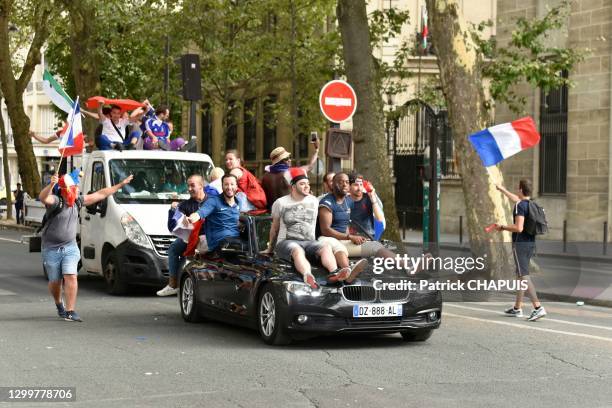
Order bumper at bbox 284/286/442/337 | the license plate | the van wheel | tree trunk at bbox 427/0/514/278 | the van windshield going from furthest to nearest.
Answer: tree trunk at bbox 427/0/514/278
the van windshield
the van wheel
the license plate
bumper at bbox 284/286/442/337

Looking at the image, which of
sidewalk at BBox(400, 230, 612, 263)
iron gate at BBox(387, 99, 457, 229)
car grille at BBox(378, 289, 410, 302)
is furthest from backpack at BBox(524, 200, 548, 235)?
iron gate at BBox(387, 99, 457, 229)

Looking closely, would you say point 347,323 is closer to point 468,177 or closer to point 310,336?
point 310,336

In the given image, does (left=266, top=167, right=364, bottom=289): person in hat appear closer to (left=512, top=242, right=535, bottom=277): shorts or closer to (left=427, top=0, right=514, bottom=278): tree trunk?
(left=512, top=242, right=535, bottom=277): shorts

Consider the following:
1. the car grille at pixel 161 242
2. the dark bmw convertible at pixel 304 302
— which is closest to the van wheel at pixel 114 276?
the car grille at pixel 161 242

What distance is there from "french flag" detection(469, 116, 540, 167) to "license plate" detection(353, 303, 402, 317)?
16.2 feet

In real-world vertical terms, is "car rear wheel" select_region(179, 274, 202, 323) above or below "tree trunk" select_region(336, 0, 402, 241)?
below

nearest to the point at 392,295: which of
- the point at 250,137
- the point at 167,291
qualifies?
the point at 167,291

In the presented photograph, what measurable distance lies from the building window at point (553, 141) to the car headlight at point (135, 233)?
2026cm

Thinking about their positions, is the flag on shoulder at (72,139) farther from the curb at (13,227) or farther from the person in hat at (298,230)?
the curb at (13,227)

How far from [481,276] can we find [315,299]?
13.8 ft

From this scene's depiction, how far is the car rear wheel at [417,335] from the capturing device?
38.7ft

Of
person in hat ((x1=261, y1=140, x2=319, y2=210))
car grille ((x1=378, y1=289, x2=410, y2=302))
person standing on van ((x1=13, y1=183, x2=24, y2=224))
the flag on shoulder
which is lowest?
person standing on van ((x1=13, y1=183, x2=24, y2=224))

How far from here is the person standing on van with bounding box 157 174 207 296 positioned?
14648 mm

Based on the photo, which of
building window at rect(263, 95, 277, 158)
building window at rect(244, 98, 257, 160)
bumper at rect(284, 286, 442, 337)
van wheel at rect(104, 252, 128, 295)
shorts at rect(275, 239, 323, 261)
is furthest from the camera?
building window at rect(244, 98, 257, 160)
